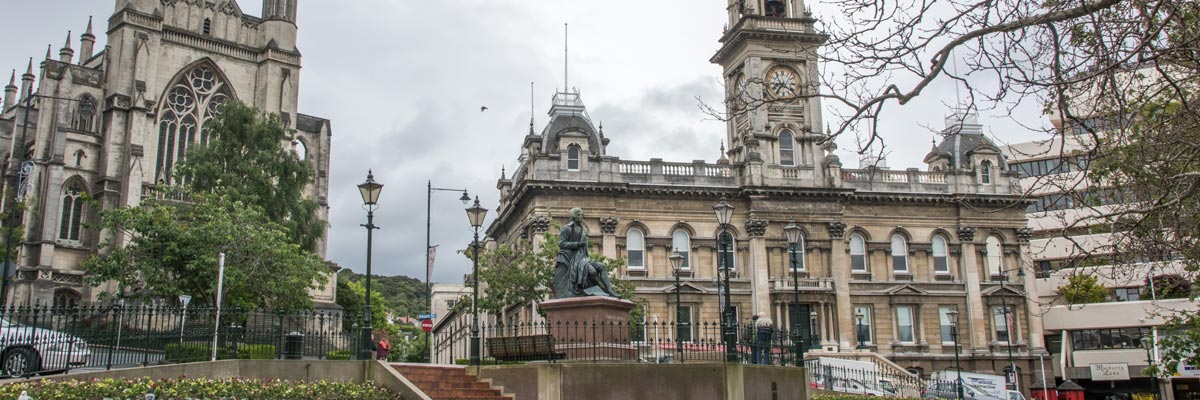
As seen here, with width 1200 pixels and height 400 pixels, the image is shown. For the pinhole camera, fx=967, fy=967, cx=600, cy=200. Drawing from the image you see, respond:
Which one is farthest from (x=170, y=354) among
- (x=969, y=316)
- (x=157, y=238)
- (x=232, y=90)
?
(x=969, y=316)

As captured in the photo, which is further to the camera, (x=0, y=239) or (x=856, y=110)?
(x=0, y=239)

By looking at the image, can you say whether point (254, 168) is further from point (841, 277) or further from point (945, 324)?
point (945, 324)

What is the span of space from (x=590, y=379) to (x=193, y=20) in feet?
133

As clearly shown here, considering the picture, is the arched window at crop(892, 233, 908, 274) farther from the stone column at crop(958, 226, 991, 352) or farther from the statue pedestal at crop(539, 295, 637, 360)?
the statue pedestal at crop(539, 295, 637, 360)

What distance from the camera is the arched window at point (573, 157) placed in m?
42.4

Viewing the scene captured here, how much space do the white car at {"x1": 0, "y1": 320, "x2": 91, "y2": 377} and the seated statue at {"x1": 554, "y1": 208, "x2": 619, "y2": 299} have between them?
855cm

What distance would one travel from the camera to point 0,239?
43.2 m

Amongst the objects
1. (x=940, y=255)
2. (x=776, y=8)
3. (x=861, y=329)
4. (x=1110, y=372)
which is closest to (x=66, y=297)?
(x=776, y=8)

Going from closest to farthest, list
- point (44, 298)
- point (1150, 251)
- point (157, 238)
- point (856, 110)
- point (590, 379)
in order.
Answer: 1. point (856, 110)
2. point (1150, 251)
3. point (590, 379)
4. point (157, 238)
5. point (44, 298)

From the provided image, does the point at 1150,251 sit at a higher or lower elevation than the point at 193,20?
lower

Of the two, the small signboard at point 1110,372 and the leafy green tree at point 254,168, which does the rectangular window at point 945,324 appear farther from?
the leafy green tree at point 254,168

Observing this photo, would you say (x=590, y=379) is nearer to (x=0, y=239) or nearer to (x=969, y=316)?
(x=969, y=316)

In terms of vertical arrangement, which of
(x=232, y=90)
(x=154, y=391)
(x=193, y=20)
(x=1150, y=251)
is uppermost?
(x=193, y=20)

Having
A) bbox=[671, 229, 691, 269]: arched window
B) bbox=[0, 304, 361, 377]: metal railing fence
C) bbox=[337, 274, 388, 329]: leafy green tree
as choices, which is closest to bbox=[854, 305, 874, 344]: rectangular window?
bbox=[671, 229, 691, 269]: arched window
